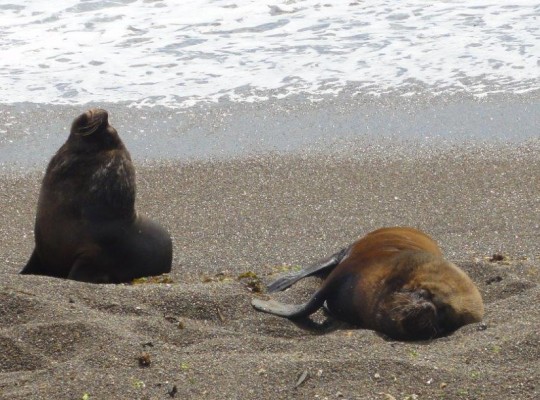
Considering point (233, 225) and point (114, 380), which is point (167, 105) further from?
point (114, 380)

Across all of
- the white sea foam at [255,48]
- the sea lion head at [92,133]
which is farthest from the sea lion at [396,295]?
the white sea foam at [255,48]

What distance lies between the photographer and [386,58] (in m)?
10.9

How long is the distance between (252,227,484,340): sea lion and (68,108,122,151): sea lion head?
1.35 meters

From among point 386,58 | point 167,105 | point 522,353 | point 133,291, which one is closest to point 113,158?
point 133,291

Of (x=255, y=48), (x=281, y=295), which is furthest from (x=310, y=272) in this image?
(x=255, y=48)

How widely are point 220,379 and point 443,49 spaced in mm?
7917

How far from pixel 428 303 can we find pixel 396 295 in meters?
0.18

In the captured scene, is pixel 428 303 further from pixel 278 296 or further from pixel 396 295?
pixel 278 296

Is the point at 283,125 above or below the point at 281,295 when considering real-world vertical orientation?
below

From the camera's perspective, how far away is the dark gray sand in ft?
12.3

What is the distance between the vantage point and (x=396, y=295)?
4.67 metres

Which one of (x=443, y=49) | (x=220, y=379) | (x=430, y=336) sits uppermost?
(x=220, y=379)

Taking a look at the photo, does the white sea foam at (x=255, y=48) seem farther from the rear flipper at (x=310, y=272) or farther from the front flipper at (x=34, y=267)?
the rear flipper at (x=310, y=272)

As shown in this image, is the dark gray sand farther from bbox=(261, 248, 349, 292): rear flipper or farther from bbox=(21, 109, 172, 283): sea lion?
bbox=(21, 109, 172, 283): sea lion
